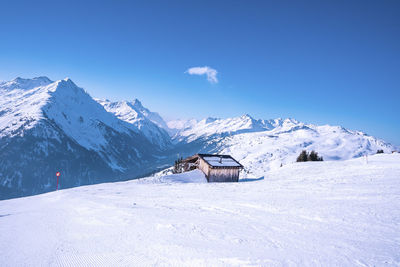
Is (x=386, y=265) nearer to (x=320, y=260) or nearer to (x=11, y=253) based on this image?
(x=320, y=260)

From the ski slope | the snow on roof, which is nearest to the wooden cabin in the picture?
the snow on roof

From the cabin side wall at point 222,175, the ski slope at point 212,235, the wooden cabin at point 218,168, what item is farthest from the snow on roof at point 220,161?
the ski slope at point 212,235

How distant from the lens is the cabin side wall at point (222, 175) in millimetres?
34781

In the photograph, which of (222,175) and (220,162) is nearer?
(222,175)

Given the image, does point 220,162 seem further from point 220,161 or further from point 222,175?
point 222,175

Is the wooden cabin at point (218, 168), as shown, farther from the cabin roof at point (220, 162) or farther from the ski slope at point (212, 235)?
the ski slope at point (212, 235)

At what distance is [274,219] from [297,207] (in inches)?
103

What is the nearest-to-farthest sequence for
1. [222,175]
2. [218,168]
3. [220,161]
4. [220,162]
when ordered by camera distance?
1. [218,168]
2. [222,175]
3. [220,162]
4. [220,161]

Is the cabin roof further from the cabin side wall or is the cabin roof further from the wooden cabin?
the cabin side wall

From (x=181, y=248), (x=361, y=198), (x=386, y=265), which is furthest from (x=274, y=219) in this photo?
(x=361, y=198)

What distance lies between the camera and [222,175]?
35750 mm

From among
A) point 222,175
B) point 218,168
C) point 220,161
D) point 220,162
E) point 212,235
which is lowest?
point 222,175

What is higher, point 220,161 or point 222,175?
point 220,161

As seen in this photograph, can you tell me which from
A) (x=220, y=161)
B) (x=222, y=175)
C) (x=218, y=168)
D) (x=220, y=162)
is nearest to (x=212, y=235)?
(x=218, y=168)
